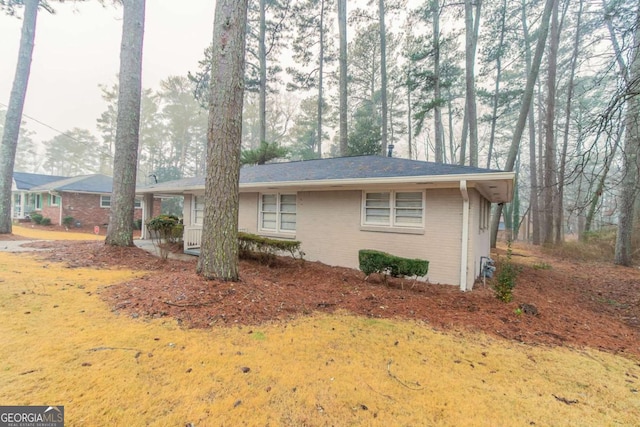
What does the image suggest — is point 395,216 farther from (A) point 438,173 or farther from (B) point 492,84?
(B) point 492,84

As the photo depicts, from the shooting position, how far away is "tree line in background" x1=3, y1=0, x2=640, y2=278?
979 centimetres

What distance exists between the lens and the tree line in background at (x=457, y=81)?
32.1ft

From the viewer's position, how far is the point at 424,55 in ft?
38.7

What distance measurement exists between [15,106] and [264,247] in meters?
12.7

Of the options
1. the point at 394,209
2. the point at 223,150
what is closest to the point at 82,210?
the point at 223,150

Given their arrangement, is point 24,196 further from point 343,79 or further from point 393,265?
point 393,265

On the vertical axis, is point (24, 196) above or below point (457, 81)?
below

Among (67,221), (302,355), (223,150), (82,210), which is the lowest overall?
(302,355)

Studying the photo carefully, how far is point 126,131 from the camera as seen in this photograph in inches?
294

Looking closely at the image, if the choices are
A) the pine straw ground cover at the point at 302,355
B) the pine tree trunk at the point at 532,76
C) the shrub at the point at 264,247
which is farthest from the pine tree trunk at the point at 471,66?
the shrub at the point at 264,247

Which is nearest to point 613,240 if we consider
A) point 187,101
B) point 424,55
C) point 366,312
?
point 424,55

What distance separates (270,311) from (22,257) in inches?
298

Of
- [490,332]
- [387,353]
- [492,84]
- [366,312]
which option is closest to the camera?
[387,353]

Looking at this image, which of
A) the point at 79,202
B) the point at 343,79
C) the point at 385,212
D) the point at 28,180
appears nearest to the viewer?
the point at 385,212
